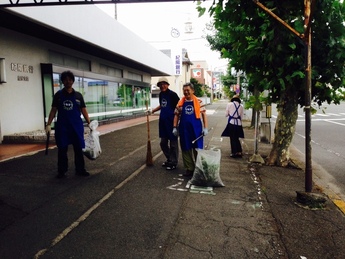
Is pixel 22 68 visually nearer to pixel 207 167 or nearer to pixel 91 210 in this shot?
pixel 91 210

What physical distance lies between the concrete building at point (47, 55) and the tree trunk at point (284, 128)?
273 inches

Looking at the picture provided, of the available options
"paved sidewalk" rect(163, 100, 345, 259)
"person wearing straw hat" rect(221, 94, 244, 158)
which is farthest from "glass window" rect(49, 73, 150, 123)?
"paved sidewalk" rect(163, 100, 345, 259)

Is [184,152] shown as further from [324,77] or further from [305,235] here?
[324,77]

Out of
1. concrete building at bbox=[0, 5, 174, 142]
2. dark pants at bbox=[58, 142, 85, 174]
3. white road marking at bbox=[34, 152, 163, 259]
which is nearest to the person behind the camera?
white road marking at bbox=[34, 152, 163, 259]

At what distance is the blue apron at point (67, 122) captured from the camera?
17.9 ft

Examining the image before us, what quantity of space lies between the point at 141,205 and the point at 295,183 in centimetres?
314

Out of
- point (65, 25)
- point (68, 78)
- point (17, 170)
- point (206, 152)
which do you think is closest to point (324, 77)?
point (206, 152)

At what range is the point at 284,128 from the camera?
684 cm

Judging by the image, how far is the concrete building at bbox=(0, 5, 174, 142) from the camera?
30.3 feet

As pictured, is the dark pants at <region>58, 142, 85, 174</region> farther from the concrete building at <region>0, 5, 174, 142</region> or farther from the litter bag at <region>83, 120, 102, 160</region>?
the concrete building at <region>0, 5, 174, 142</region>

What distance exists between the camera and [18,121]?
10.4 meters

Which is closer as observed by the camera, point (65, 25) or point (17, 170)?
point (17, 170)

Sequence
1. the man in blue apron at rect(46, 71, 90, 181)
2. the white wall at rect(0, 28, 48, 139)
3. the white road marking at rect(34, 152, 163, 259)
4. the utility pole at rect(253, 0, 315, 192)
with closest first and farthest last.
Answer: the white road marking at rect(34, 152, 163, 259)
the utility pole at rect(253, 0, 315, 192)
the man in blue apron at rect(46, 71, 90, 181)
the white wall at rect(0, 28, 48, 139)

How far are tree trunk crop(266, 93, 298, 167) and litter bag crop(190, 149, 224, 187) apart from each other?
2499 millimetres
